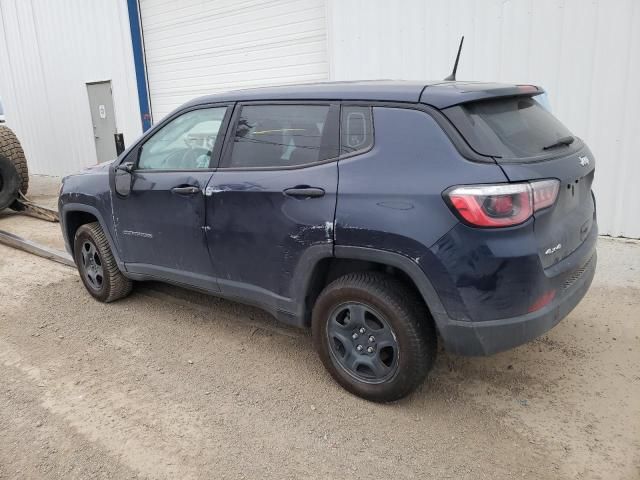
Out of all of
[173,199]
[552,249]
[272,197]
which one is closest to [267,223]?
[272,197]

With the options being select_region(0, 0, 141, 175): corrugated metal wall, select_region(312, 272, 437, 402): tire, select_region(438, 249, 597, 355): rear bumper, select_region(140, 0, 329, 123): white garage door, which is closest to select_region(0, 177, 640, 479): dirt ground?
select_region(312, 272, 437, 402): tire

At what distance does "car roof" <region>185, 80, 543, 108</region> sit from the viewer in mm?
2779

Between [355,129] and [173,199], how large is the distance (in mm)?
1472

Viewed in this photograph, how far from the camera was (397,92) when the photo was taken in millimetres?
2916

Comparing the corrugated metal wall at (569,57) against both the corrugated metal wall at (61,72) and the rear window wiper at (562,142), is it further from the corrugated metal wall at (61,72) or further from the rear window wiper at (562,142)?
the corrugated metal wall at (61,72)

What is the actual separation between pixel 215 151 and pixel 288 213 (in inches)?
32.8

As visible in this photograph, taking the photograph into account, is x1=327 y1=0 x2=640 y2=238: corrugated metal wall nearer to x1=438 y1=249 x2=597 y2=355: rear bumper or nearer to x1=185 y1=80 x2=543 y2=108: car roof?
x1=185 y1=80 x2=543 y2=108: car roof

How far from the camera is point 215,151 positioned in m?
3.61

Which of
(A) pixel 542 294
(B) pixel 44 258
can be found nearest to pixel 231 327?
(A) pixel 542 294

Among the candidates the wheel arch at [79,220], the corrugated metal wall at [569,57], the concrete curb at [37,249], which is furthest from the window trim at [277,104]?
the corrugated metal wall at [569,57]

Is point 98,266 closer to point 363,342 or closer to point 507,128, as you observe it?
point 363,342

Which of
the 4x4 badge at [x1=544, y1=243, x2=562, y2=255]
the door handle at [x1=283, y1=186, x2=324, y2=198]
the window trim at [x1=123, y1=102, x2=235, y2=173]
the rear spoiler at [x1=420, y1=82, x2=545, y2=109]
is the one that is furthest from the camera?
the window trim at [x1=123, y1=102, x2=235, y2=173]

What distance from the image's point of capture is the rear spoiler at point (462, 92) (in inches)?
108

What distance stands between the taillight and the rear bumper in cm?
50
